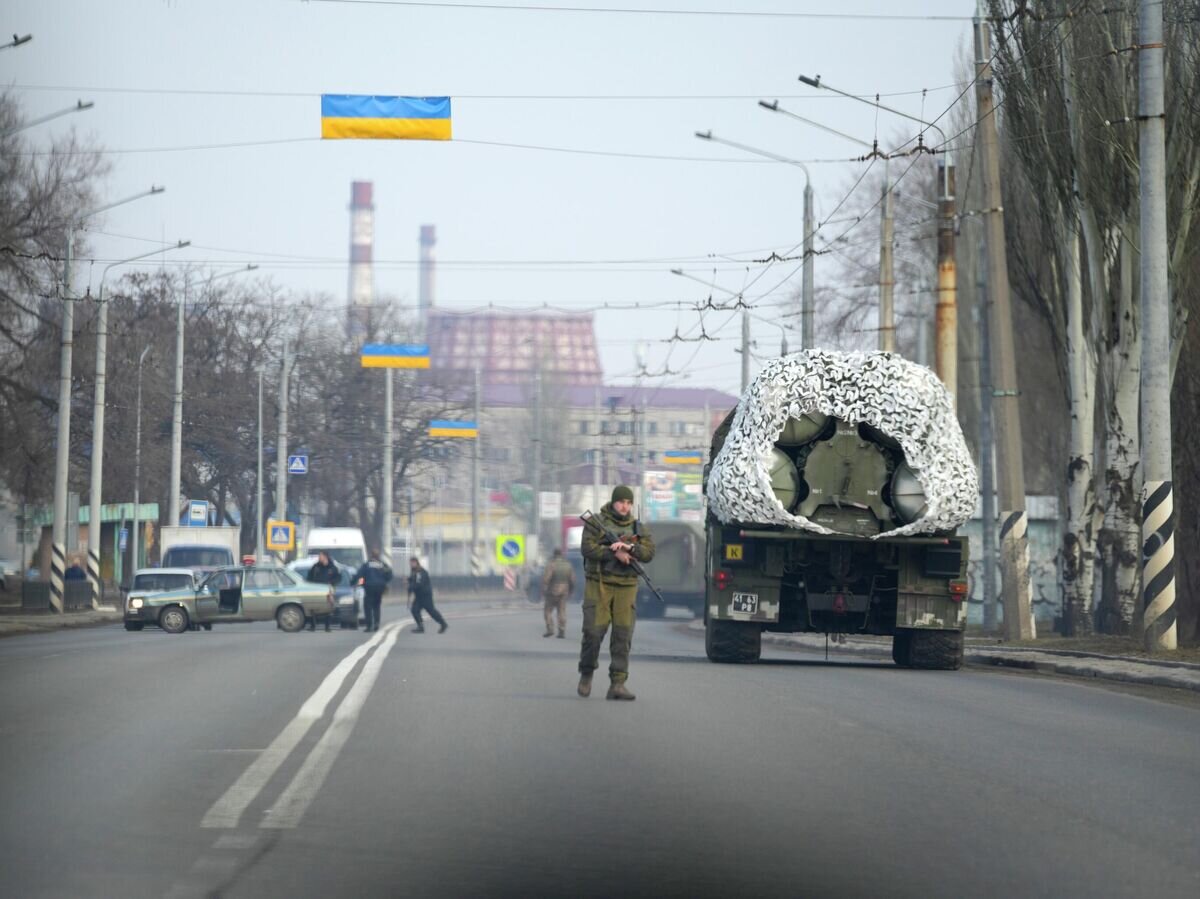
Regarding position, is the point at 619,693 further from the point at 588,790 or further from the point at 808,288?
the point at 808,288

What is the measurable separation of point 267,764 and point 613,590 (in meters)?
5.24

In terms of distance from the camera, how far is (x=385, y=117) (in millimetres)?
28141

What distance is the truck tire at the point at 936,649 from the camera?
2189cm

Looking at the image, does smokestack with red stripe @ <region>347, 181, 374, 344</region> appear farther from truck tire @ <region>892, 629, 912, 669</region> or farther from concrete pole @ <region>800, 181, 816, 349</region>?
truck tire @ <region>892, 629, 912, 669</region>

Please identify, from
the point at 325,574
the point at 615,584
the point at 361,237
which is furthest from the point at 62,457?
the point at 361,237

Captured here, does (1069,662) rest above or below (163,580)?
below

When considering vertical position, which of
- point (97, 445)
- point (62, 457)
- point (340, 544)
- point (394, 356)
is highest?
point (394, 356)

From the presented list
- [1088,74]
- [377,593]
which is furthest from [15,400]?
[1088,74]

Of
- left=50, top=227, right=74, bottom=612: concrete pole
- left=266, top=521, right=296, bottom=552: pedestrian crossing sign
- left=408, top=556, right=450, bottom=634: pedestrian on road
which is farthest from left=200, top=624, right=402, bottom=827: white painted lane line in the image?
left=266, top=521, right=296, bottom=552: pedestrian crossing sign

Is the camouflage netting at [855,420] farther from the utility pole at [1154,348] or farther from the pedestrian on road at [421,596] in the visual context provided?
the pedestrian on road at [421,596]

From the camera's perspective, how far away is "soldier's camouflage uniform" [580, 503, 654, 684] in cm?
1559

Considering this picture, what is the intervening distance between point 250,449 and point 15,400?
81.9 feet

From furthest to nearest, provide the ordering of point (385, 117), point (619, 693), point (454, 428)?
1. point (454, 428)
2. point (385, 117)
3. point (619, 693)

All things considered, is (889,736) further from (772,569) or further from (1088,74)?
(1088,74)
